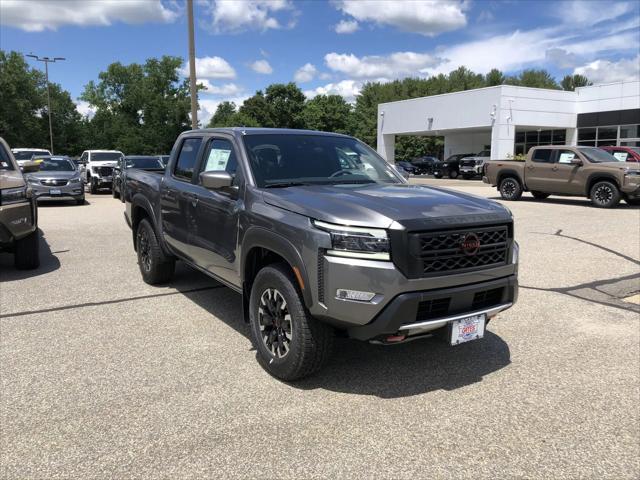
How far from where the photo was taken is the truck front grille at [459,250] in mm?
3285

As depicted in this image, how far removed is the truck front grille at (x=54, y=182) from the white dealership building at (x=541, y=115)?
26.8 metres

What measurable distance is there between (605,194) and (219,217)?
1418cm

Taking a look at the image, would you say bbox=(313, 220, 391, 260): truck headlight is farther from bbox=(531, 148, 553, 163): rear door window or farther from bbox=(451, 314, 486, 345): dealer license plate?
bbox=(531, 148, 553, 163): rear door window

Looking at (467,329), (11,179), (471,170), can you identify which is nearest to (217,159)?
(467,329)

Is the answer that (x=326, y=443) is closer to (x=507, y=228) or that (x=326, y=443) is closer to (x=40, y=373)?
(x=507, y=228)

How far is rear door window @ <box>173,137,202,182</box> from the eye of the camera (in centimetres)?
534

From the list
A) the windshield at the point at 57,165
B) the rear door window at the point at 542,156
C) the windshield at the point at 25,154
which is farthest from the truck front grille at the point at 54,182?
the rear door window at the point at 542,156

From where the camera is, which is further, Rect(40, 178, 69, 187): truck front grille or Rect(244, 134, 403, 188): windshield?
Rect(40, 178, 69, 187): truck front grille

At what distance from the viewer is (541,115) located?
115ft

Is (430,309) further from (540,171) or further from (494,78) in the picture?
(494,78)

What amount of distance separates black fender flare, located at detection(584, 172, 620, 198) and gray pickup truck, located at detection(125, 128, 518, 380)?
12560 mm

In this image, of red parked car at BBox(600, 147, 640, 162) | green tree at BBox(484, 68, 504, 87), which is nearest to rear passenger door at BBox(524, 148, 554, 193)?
red parked car at BBox(600, 147, 640, 162)

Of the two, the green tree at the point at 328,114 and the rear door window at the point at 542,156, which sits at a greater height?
the green tree at the point at 328,114

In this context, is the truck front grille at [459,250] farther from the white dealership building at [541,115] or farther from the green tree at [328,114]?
the green tree at [328,114]
